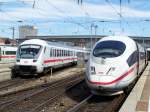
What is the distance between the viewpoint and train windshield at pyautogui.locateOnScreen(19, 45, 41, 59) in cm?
3094

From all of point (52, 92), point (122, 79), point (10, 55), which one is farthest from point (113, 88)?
point (10, 55)

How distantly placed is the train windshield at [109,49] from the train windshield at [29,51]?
43.0ft

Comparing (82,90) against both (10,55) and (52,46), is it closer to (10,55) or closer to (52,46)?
(52,46)

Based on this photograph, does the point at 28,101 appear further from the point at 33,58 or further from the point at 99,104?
the point at 33,58

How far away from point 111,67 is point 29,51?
15.5 metres

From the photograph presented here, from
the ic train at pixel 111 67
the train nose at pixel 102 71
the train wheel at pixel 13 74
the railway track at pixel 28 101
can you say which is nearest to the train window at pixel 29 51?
the train wheel at pixel 13 74

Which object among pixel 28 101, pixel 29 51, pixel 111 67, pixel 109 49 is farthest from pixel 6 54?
pixel 111 67

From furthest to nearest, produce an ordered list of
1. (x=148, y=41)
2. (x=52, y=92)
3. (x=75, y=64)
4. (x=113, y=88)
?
(x=148, y=41), (x=75, y=64), (x=52, y=92), (x=113, y=88)

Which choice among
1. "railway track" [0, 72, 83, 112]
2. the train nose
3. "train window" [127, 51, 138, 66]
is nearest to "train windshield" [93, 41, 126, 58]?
"train window" [127, 51, 138, 66]

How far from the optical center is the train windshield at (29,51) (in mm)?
30938

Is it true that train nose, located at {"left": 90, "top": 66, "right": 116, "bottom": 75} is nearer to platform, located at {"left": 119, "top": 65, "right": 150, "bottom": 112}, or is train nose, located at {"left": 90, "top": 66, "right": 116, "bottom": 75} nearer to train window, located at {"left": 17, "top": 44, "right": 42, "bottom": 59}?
platform, located at {"left": 119, "top": 65, "right": 150, "bottom": 112}

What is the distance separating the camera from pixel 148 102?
14.2 metres

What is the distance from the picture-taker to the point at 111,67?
1673 centimetres

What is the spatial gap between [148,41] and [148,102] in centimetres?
8151
